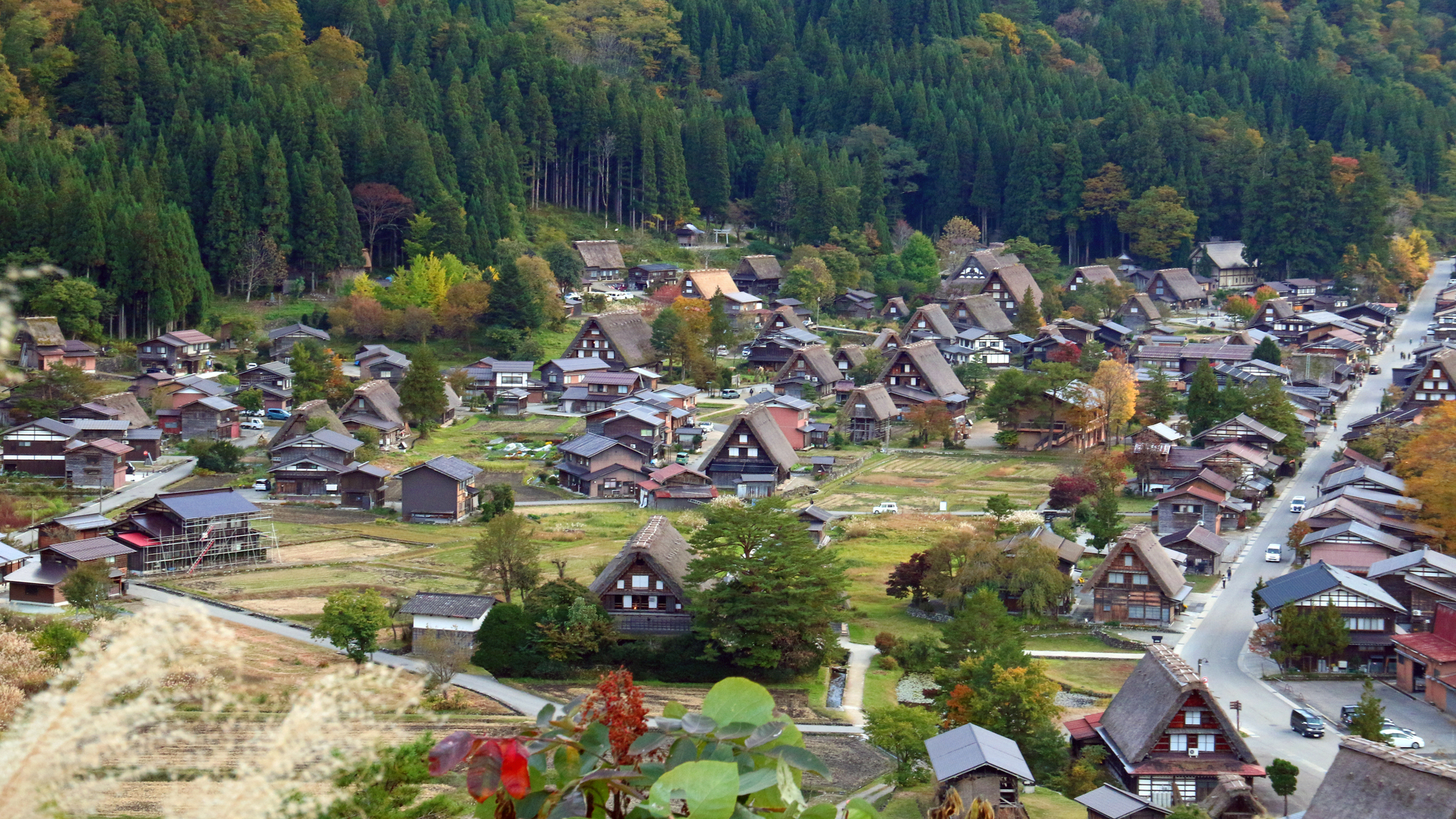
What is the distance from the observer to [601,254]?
5609 cm

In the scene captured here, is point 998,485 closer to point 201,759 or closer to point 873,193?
point 201,759

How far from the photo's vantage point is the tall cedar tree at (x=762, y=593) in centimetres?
2172

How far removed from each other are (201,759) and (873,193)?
51733 mm

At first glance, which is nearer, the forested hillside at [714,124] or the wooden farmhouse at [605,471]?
the wooden farmhouse at [605,471]

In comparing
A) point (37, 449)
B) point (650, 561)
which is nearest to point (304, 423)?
point (37, 449)

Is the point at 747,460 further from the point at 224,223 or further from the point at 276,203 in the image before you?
the point at 224,223

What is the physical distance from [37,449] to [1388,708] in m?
29.1

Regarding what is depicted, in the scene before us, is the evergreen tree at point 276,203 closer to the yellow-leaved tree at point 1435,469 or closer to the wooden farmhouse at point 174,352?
the wooden farmhouse at point 174,352

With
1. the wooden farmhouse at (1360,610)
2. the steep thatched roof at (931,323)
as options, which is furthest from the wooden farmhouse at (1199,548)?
the steep thatched roof at (931,323)

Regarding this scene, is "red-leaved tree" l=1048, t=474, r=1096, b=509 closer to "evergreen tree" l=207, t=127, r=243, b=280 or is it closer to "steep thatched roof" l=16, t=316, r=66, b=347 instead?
"steep thatched roof" l=16, t=316, r=66, b=347

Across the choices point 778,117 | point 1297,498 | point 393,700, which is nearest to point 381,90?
point 778,117

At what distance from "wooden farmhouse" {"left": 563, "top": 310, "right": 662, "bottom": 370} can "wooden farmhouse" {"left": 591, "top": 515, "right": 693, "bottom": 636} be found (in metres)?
22.2

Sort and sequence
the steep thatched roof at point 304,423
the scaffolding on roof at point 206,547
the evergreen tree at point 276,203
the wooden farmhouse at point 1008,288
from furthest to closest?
1. the wooden farmhouse at point 1008,288
2. the evergreen tree at point 276,203
3. the steep thatched roof at point 304,423
4. the scaffolding on roof at point 206,547

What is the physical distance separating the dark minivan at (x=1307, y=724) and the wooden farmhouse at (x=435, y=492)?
60.6 ft
